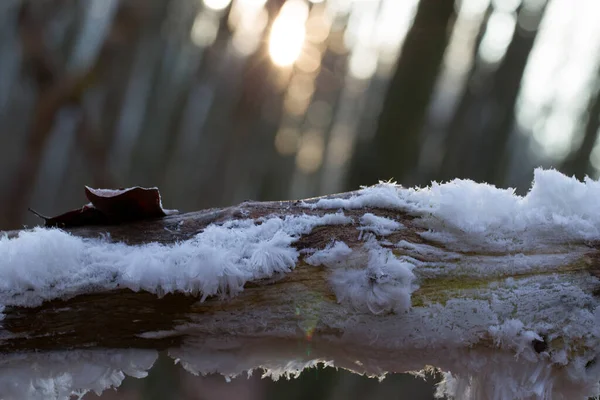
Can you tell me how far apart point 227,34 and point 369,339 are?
23.8 ft

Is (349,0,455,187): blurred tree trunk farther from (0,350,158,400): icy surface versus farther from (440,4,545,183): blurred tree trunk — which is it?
(0,350,158,400): icy surface

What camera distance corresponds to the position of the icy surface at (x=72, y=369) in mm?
687

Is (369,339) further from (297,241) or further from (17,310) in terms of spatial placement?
(17,310)

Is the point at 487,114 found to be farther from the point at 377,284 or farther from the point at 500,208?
the point at 377,284

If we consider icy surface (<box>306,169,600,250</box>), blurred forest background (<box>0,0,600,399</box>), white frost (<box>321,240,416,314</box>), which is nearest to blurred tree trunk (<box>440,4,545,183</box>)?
blurred forest background (<box>0,0,600,399</box>)

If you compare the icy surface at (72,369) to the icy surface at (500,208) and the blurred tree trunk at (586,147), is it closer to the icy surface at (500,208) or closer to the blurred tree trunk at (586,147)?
the icy surface at (500,208)

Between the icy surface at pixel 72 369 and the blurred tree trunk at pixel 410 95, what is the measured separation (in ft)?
9.18

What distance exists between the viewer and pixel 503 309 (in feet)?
2.21

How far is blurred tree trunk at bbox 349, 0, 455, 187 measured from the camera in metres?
3.26

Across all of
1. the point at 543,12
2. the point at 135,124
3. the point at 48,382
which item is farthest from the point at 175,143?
the point at 48,382

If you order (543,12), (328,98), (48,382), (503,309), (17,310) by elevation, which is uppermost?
(543,12)

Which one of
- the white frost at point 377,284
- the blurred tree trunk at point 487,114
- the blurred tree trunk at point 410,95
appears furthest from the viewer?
the blurred tree trunk at point 487,114

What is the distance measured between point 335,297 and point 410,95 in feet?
9.26

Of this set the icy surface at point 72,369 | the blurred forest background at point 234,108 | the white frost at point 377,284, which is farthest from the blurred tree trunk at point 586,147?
the icy surface at point 72,369
